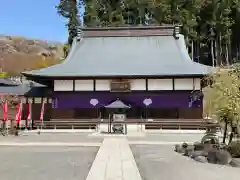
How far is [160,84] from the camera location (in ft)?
86.3

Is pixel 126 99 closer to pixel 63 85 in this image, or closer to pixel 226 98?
pixel 63 85

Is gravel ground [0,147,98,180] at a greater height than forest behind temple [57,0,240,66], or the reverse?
forest behind temple [57,0,240,66]

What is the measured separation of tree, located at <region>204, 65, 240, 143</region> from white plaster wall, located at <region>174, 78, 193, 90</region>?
12532 millimetres

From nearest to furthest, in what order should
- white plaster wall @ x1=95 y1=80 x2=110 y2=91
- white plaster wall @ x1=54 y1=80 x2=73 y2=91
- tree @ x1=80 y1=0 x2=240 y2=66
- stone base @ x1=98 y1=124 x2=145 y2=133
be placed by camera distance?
stone base @ x1=98 y1=124 x2=145 y2=133, white plaster wall @ x1=95 y1=80 x2=110 y2=91, white plaster wall @ x1=54 y1=80 x2=73 y2=91, tree @ x1=80 y1=0 x2=240 y2=66

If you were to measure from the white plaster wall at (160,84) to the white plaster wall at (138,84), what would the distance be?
0.46 meters

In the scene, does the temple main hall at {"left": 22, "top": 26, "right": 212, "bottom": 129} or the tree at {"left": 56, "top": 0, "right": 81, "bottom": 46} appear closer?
the temple main hall at {"left": 22, "top": 26, "right": 212, "bottom": 129}

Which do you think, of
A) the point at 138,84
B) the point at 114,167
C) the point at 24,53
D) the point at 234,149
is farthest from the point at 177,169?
the point at 24,53

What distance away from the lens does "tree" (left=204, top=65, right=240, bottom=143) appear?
12.3 meters

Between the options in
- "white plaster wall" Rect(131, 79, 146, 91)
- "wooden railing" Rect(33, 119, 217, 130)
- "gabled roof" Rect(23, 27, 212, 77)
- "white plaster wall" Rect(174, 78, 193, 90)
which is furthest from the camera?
"white plaster wall" Rect(131, 79, 146, 91)

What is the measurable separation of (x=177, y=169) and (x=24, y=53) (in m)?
84.9

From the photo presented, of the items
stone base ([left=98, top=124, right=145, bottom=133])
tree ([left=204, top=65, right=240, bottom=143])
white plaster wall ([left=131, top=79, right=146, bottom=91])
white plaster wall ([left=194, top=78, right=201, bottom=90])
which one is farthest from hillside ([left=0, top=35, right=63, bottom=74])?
tree ([left=204, top=65, right=240, bottom=143])

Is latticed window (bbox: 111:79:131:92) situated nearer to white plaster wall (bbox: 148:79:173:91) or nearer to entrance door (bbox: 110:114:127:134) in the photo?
white plaster wall (bbox: 148:79:173:91)

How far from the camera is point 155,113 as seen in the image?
26.6 meters

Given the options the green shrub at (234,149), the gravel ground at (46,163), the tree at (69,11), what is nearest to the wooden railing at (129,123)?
the gravel ground at (46,163)
